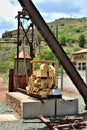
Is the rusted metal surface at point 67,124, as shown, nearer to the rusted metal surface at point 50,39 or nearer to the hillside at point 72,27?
the rusted metal surface at point 50,39

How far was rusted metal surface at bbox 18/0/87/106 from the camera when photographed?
9.36 meters

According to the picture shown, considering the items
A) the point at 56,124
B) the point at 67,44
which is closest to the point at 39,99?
the point at 56,124

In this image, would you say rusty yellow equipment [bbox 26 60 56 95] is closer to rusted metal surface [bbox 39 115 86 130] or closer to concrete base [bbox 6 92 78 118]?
concrete base [bbox 6 92 78 118]

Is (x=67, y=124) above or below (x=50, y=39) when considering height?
below

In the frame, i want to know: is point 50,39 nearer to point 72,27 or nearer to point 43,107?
point 43,107

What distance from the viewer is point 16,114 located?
11.0 metres

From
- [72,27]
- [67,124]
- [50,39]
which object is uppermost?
[72,27]

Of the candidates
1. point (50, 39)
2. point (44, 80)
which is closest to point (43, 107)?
point (44, 80)

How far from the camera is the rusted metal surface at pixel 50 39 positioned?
9.36 meters

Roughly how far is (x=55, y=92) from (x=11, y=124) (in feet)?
4.91

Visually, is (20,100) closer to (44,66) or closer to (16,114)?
(16,114)

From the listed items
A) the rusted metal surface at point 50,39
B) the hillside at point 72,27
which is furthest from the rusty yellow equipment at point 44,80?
the hillside at point 72,27

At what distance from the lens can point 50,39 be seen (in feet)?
31.4

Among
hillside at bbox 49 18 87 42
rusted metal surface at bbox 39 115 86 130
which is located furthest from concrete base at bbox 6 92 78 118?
hillside at bbox 49 18 87 42
